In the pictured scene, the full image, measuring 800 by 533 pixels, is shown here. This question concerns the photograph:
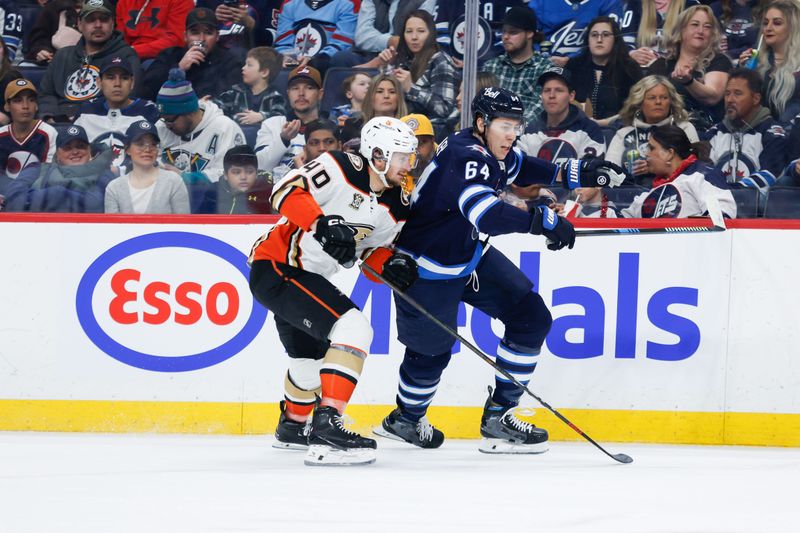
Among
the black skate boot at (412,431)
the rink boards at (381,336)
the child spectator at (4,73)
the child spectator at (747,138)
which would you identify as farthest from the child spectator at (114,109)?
the child spectator at (747,138)

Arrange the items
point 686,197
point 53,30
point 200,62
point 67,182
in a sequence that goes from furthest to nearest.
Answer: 1. point 53,30
2. point 200,62
3. point 67,182
4. point 686,197

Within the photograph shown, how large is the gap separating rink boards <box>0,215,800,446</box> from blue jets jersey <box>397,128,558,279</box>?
632 millimetres

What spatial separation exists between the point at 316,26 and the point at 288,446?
8.63ft

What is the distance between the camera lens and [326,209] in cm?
364

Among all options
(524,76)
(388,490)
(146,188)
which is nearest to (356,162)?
(388,490)

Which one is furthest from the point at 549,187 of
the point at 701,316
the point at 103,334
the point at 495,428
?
the point at 103,334

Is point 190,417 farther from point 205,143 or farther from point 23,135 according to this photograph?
point 23,135

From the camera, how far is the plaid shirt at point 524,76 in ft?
17.6

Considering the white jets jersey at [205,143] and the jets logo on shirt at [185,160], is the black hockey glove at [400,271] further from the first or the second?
the jets logo on shirt at [185,160]

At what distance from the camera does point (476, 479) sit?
331 cm

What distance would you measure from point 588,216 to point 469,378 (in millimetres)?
945

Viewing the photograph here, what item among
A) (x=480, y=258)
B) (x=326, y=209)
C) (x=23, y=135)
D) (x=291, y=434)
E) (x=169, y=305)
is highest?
(x=23, y=135)

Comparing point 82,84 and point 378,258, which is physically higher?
point 82,84

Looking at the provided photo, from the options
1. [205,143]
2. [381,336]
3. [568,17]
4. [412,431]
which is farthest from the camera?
[568,17]
